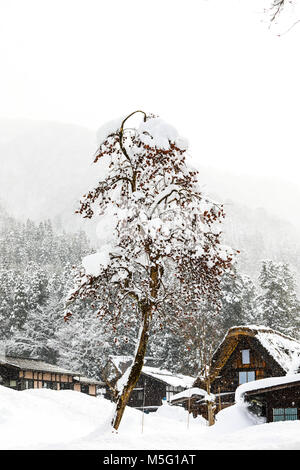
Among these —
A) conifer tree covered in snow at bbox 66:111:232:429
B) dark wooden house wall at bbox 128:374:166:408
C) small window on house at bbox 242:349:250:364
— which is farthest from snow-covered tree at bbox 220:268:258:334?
conifer tree covered in snow at bbox 66:111:232:429

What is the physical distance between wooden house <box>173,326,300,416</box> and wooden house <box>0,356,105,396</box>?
54.2 feet

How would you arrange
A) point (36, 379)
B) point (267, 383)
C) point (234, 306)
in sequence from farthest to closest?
point (234, 306) → point (36, 379) → point (267, 383)

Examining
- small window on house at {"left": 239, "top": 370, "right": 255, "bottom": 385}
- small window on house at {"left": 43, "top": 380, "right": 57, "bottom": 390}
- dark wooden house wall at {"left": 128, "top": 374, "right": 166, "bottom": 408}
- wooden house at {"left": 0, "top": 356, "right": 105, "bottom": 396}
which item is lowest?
dark wooden house wall at {"left": 128, "top": 374, "right": 166, "bottom": 408}

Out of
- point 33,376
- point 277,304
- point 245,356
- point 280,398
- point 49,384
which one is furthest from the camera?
point 277,304

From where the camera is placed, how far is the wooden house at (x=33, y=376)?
45.6 meters

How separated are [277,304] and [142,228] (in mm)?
47560

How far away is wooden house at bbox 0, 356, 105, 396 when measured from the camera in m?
45.6

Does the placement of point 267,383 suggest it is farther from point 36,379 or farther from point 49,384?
point 49,384

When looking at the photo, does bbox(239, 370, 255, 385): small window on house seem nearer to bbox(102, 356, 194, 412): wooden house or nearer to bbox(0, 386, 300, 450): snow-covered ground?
bbox(0, 386, 300, 450): snow-covered ground

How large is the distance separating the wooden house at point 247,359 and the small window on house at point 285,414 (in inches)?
206

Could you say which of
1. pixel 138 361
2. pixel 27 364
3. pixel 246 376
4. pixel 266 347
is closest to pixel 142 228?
pixel 138 361

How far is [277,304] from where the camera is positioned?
55.6 meters
